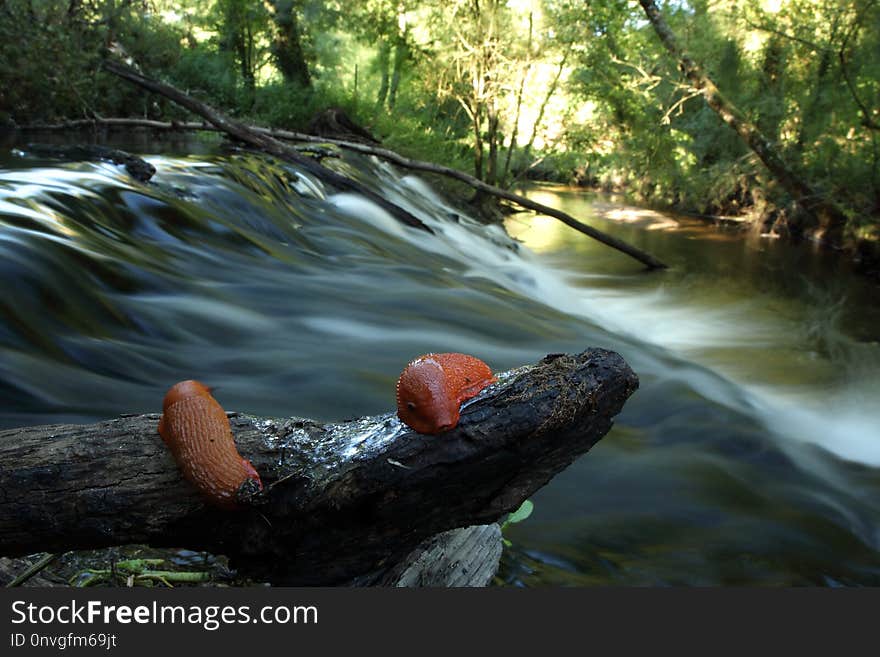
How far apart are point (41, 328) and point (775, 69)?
663 inches

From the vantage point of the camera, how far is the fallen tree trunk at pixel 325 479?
177 centimetres

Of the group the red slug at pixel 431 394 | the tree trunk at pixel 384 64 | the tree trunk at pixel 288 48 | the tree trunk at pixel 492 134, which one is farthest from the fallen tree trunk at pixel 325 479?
the tree trunk at pixel 288 48

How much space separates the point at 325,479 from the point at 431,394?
1.20 feet

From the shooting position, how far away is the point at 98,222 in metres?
5.99

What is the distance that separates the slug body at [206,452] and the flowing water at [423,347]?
1593 millimetres

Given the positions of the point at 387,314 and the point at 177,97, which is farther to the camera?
the point at 177,97

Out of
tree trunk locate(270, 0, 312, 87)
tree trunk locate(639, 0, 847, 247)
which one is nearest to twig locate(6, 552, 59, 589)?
tree trunk locate(639, 0, 847, 247)

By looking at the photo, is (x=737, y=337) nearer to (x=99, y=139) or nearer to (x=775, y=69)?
(x=775, y=69)

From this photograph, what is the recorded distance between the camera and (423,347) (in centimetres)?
575

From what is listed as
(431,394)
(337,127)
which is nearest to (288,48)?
(337,127)

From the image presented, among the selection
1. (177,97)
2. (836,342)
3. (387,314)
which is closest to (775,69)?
(836,342)

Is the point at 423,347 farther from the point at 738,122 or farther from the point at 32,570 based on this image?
the point at 738,122

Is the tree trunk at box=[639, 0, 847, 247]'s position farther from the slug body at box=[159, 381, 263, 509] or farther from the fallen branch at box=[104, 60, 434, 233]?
the slug body at box=[159, 381, 263, 509]

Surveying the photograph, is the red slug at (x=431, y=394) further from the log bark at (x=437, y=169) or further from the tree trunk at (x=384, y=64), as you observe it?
the tree trunk at (x=384, y=64)
